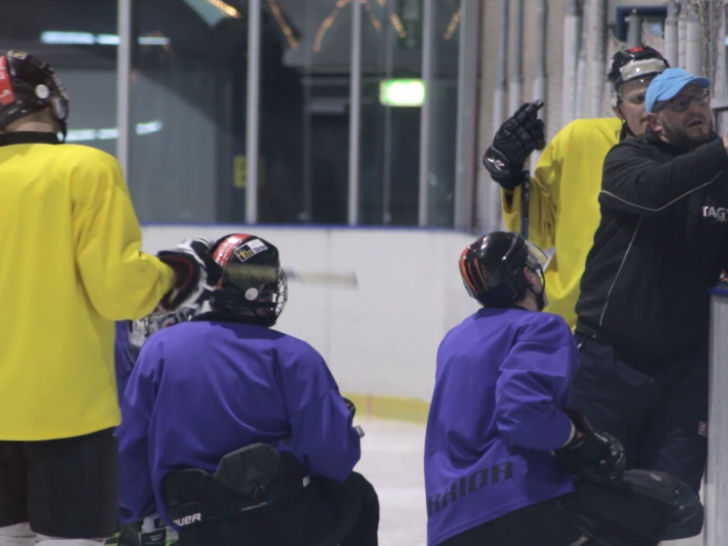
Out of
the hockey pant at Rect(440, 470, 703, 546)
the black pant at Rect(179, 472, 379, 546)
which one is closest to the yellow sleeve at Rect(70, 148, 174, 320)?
the black pant at Rect(179, 472, 379, 546)

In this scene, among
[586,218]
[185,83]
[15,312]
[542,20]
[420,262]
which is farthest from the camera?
[185,83]

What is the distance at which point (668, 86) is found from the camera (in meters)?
2.12

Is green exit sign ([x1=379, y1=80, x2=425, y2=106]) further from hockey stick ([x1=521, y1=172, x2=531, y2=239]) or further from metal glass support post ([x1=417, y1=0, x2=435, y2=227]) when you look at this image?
hockey stick ([x1=521, y1=172, x2=531, y2=239])

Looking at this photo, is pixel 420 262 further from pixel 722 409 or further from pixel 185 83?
pixel 722 409

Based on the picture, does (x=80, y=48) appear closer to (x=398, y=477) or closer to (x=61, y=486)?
(x=398, y=477)

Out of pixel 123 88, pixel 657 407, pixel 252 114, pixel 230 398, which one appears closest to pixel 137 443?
pixel 230 398

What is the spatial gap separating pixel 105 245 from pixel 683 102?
45.0 inches

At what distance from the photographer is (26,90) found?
1.85 meters

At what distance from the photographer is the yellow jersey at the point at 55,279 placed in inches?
70.0

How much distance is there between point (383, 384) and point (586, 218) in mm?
2951

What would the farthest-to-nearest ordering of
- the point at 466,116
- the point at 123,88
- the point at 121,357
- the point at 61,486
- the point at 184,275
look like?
the point at 123,88 < the point at 466,116 < the point at 121,357 < the point at 184,275 < the point at 61,486

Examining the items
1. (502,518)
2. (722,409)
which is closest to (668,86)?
(722,409)

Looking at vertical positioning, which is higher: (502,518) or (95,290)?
(95,290)

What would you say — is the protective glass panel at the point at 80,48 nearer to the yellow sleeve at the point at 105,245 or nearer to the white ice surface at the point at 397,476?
the white ice surface at the point at 397,476
